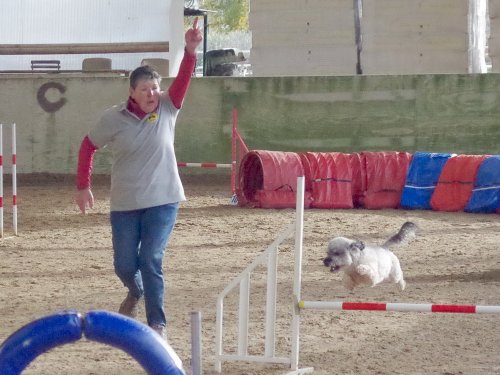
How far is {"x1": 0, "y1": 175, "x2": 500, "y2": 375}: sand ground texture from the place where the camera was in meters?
6.40

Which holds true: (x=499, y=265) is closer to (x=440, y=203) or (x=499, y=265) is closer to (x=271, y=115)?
(x=440, y=203)

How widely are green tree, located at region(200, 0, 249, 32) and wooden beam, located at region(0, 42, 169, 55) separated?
21009 millimetres

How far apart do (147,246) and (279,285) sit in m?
2.71

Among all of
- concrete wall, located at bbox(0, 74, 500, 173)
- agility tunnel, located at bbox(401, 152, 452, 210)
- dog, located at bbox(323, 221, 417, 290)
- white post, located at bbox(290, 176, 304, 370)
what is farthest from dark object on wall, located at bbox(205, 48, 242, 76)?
white post, located at bbox(290, 176, 304, 370)

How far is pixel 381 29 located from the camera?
2016 centimetres

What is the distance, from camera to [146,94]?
6277 millimetres

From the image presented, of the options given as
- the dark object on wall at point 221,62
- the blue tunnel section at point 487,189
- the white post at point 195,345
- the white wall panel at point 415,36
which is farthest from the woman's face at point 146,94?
the dark object on wall at point 221,62

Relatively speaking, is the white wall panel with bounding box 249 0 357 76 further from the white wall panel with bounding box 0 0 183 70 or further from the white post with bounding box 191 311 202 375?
the white post with bounding box 191 311 202 375

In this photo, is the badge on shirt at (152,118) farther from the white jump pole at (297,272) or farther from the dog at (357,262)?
the dog at (357,262)

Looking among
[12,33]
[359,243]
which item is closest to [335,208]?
[359,243]

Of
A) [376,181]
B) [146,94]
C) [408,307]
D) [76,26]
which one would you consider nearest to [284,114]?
[376,181]

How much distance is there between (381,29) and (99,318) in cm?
1701

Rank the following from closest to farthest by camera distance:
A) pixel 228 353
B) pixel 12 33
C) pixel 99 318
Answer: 1. pixel 99 318
2. pixel 228 353
3. pixel 12 33

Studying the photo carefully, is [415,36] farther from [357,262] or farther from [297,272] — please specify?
[297,272]
